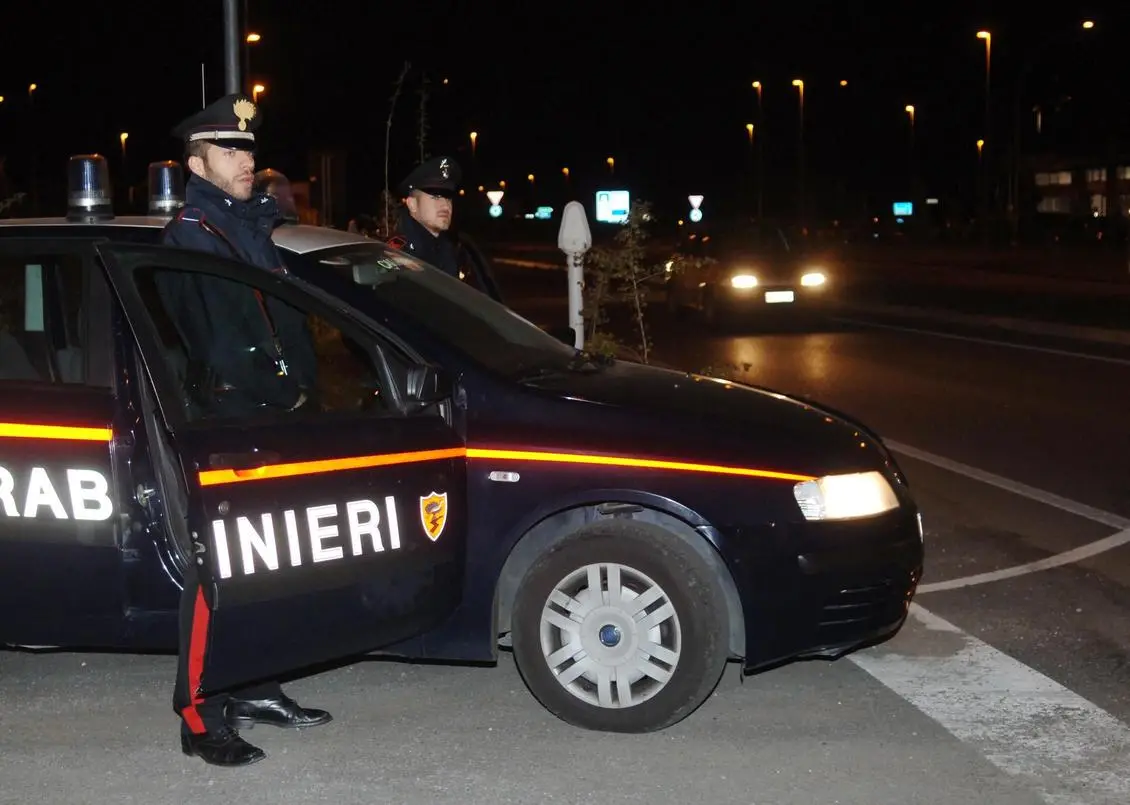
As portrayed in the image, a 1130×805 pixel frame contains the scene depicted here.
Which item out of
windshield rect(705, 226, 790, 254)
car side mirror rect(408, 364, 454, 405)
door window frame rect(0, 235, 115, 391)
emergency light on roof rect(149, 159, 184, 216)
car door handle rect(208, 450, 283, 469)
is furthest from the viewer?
windshield rect(705, 226, 790, 254)

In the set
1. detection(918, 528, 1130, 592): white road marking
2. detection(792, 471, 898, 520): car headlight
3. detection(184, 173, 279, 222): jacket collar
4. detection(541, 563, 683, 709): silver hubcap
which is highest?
detection(184, 173, 279, 222): jacket collar

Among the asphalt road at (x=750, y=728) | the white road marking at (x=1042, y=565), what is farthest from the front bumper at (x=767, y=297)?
the asphalt road at (x=750, y=728)

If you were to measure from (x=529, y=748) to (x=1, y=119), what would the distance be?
217ft

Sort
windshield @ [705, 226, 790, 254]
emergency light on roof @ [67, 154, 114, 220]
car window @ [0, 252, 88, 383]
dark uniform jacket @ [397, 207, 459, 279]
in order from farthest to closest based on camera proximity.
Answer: windshield @ [705, 226, 790, 254], dark uniform jacket @ [397, 207, 459, 279], emergency light on roof @ [67, 154, 114, 220], car window @ [0, 252, 88, 383]

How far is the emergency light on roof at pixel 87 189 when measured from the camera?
19.2 ft

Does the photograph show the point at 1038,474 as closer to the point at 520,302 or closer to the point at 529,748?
the point at 529,748

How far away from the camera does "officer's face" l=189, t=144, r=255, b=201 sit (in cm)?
525

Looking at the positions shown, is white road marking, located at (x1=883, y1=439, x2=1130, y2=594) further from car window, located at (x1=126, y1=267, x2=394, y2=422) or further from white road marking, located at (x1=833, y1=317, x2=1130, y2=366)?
white road marking, located at (x1=833, y1=317, x2=1130, y2=366)

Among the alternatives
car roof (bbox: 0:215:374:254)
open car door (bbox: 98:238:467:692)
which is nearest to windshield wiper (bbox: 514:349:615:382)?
open car door (bbox: 98:238:467:692)

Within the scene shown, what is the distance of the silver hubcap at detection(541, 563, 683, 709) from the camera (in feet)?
16.4

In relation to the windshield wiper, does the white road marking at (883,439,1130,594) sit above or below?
below

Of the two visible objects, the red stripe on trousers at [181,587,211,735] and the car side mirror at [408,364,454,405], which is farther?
the car side mirror at [408,364,454,405]

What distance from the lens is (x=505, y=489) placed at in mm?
5066

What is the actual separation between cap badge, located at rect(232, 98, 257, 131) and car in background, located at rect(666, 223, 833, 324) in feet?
56.6
